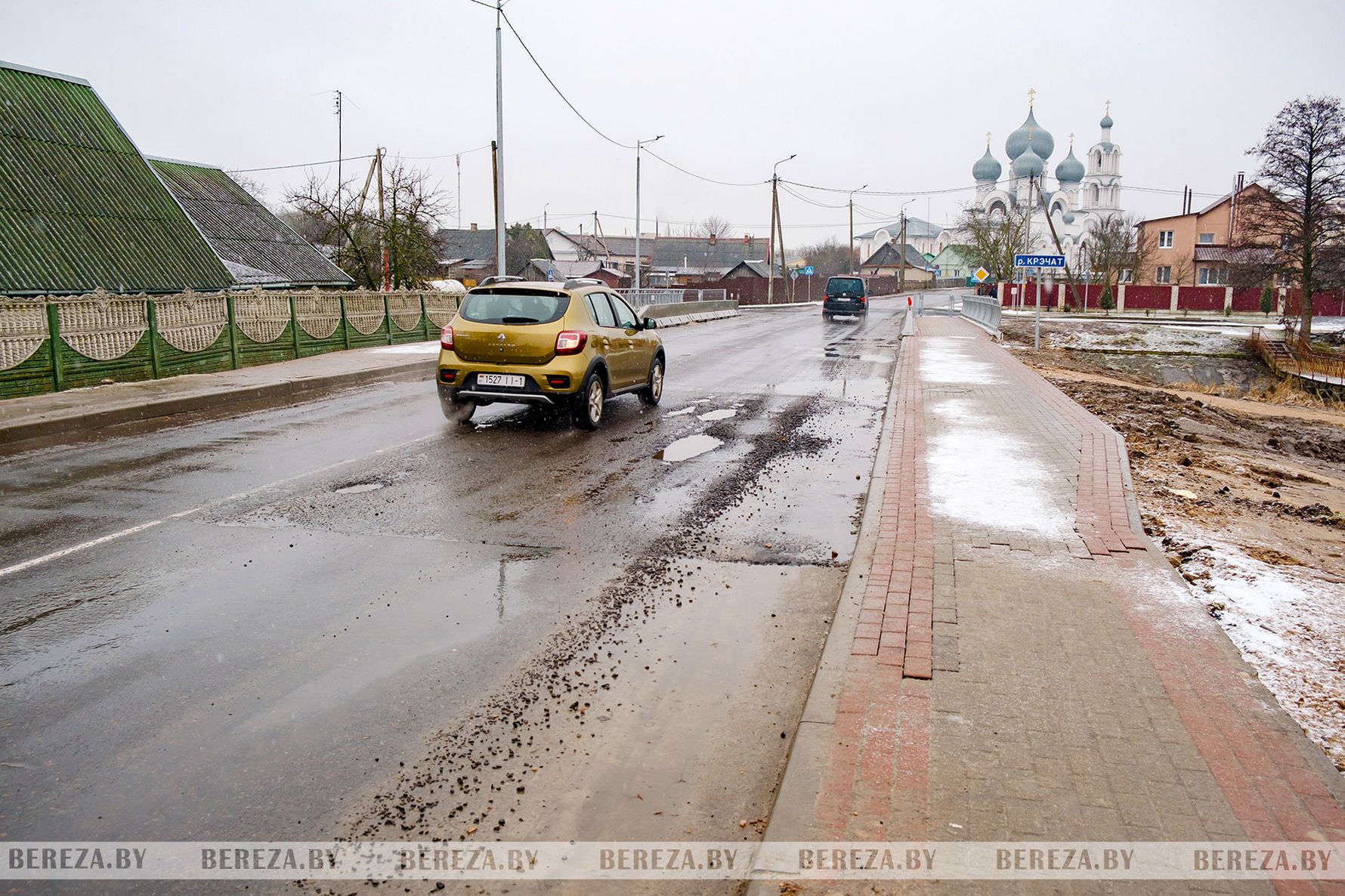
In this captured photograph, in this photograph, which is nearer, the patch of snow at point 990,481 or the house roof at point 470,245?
the patch of snow at point 990,481

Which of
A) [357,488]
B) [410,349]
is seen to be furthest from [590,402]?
[410,349]

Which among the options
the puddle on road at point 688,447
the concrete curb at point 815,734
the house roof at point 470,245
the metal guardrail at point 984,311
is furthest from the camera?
the house roof at point 470,245

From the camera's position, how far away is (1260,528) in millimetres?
7566

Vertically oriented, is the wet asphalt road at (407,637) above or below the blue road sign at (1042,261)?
below

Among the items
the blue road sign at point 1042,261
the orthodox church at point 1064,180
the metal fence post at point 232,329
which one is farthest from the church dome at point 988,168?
the metal fence post at point 232,329

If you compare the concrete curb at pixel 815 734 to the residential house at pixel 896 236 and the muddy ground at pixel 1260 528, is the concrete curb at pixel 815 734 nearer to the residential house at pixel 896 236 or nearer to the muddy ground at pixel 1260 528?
the muddy ground at pixel 1260 528

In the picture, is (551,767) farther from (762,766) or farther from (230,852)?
(230,852)

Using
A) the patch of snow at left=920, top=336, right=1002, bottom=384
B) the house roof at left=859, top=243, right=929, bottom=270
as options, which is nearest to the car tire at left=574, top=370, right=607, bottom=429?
the patch of snow at left=920, top=336, right=1002, bottom=384

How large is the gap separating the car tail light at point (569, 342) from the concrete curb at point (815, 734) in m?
5.45

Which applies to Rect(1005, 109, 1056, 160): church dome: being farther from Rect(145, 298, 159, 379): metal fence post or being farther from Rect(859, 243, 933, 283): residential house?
Rect(145, 298, 159, 379): metal fence post

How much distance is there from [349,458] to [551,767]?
6480 millimetres

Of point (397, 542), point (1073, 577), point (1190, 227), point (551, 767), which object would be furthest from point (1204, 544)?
point (1190, 227)

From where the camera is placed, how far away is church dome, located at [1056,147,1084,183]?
11400cm

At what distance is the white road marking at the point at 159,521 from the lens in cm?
593
